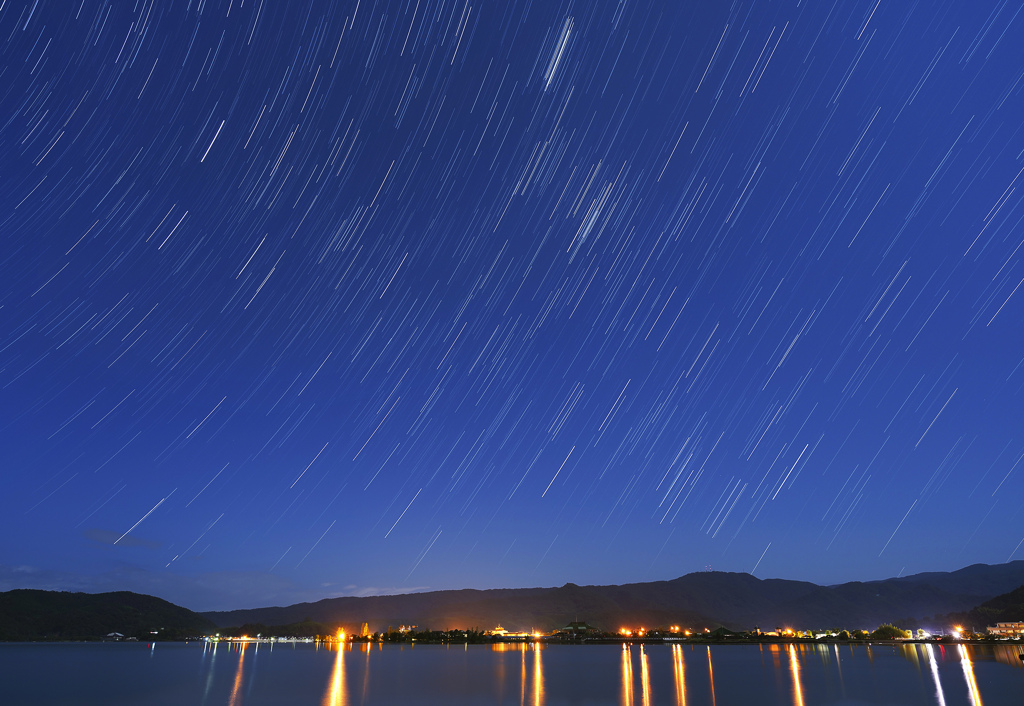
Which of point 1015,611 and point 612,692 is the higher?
point 1015,611

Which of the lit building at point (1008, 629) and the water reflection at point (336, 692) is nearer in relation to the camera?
the water reflection at point (336, 692)

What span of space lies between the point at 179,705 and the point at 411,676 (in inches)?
985

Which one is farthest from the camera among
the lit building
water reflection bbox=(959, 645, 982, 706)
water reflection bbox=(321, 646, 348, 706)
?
the lit building

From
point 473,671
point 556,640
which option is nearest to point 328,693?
point 473,671

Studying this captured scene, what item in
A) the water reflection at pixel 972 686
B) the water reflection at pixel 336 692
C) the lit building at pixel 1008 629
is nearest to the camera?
the water reflection at pixel 972 686

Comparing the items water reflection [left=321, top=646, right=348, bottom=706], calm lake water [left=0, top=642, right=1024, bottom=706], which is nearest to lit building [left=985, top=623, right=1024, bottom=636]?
calm lake water [left=0, top=642, right=1024, bottom=706]

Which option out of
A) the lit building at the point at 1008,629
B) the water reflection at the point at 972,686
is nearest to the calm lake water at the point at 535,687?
the water reflection at the point at 972,686

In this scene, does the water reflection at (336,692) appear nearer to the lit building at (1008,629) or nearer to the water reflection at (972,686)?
the water reflection at (972,686)

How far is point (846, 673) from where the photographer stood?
5762 cm

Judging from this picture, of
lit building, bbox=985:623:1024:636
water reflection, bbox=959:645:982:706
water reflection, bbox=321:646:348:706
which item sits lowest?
water reflection, bbox=321:646:348:706

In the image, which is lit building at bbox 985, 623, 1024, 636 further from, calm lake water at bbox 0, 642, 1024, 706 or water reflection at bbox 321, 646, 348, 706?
water reflection at bbox 321, 646, 348, 706

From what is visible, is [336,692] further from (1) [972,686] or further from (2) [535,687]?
(1) [972,686]

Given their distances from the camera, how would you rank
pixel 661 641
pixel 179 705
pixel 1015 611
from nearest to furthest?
1. pixel 179 705
2. pixel 1015 611
3. pixel 661 641

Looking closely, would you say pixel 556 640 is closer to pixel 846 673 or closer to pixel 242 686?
pixel 846 673
